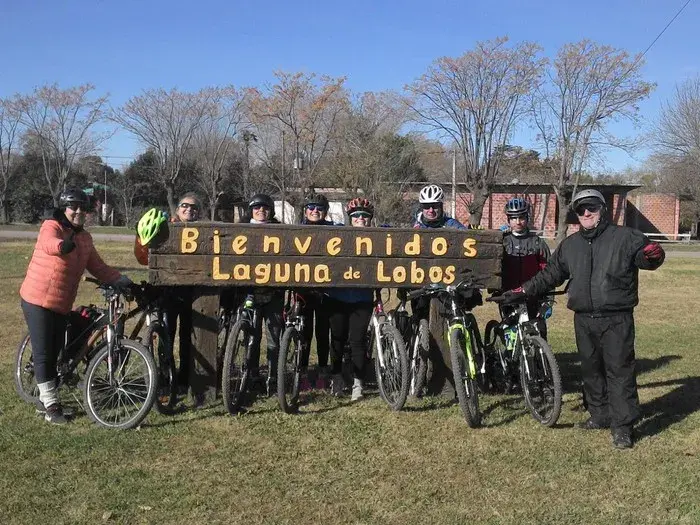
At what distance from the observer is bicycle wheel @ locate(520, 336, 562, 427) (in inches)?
208

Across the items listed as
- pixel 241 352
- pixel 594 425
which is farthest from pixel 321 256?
pixel 594 425

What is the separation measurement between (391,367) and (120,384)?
223cm

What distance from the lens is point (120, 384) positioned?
17.2 ft

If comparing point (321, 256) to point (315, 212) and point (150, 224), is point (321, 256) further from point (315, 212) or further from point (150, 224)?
point (150, 224)

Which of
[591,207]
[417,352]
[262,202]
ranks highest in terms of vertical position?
[262,202]

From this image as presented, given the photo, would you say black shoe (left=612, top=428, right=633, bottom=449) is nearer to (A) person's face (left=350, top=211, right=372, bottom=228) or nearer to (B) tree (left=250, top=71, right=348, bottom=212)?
(A) person's face (left=350, top=211, right=372, bottom=228)

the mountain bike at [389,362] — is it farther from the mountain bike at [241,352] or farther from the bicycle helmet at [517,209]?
the bicycle helmet at [517,209]

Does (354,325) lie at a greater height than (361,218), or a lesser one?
lesser

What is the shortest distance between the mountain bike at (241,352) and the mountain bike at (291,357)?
0.28 m

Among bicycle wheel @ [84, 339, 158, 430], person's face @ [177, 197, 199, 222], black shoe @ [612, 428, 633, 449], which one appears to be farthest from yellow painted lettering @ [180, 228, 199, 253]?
black shoe @ [612, 428, 633, 449]

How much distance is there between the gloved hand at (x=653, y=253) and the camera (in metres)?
4.73

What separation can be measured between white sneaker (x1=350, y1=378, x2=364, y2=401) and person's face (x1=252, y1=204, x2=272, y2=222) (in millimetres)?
1715

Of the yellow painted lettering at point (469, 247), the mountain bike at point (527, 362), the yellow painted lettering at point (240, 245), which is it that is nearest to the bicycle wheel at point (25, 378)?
the yellow painted lettering at point (240, 245)

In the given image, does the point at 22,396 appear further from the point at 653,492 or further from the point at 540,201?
the point at 540,201
